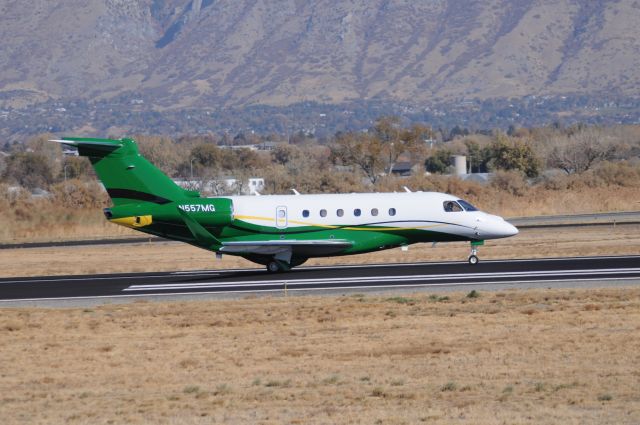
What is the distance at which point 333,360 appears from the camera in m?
23.4

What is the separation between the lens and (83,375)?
22.8 metres

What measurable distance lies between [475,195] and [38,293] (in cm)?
4924

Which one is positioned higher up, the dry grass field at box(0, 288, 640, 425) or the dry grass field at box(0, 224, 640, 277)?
the dry grass field at box(0, 224, 640, 277)

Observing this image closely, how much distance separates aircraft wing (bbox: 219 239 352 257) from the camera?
38.2 m

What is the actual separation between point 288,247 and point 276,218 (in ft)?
3.44

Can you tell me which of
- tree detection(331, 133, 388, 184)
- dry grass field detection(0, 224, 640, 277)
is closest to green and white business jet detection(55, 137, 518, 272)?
dry grass field detection(0, 224, 640, 277)

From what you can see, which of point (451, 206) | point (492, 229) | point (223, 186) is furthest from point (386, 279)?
point (223, 186)

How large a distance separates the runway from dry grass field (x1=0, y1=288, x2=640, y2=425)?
2.14m

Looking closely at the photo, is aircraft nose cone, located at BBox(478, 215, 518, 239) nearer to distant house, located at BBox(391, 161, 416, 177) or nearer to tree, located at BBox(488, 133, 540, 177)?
tree, located at BBox(488, 133, 540, 177)

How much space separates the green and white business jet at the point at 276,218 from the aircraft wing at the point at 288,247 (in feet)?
0.10

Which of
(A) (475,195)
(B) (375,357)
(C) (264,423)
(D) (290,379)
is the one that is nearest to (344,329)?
(B) (375,357)

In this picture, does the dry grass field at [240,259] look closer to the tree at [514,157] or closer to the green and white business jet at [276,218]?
the green and white business jet at [276,218]

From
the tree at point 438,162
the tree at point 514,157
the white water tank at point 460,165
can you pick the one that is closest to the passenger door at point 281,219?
the tree at point 514,157

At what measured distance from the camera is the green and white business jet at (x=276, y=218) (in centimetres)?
3828
